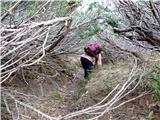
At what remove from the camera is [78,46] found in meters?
9.21

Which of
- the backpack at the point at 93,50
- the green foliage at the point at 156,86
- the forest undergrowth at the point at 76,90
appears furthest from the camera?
the backpack at the point at 93,50

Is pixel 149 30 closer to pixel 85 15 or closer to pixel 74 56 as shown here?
pixel 85 15

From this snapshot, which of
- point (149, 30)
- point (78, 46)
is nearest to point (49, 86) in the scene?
point (78, 46)

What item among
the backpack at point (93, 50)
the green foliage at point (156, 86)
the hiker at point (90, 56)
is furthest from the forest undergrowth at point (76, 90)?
the backpack at point (93, 50)

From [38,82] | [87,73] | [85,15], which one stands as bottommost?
[87,73]

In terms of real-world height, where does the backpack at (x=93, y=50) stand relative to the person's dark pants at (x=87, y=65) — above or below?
above

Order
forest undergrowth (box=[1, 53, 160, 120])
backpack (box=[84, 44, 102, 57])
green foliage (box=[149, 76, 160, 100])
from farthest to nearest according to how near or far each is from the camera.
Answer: backpack (box=[84, 44, 102, 57]), forest undergrowth (box=[1, 53, 160, 120]), green foliage (box=[149, 76, 160, 100])

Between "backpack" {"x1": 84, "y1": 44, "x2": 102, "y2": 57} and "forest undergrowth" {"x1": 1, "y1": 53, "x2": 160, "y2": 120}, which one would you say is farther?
"backpack" {"x1": 84, "y1": 44, "x2": 102, "y2": 57}

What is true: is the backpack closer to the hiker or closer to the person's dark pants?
the hiker

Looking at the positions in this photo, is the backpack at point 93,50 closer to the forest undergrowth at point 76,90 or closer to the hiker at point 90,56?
the hiker at point 90,56

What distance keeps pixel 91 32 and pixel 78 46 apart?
8.80 feet

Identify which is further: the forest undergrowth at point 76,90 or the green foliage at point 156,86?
the forest undergrowth at point 76,90

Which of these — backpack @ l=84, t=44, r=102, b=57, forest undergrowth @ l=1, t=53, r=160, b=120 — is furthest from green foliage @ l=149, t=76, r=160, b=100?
backpack @ l=84, t=44, r=102, b=57

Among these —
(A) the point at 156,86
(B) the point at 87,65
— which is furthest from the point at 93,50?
(A) the point at 156,86
